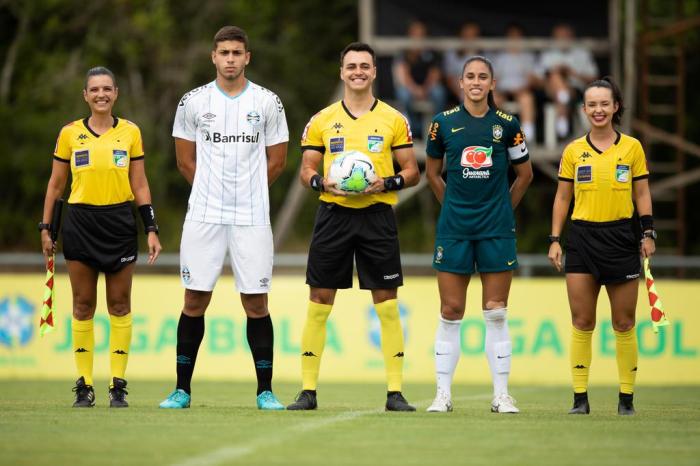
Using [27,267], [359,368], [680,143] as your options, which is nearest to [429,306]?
[359,368]

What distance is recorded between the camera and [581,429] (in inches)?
333

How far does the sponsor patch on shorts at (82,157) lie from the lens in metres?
9.70

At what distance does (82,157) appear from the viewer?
9711mm

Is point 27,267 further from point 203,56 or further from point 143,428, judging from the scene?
point 203,56

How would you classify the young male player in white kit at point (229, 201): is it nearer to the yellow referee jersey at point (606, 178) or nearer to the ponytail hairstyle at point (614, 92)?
the yellow referee jersey at point (606, 178)

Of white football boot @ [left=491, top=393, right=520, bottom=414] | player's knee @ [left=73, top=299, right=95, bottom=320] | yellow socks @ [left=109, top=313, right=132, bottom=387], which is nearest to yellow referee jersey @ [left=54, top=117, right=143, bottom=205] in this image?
player's knee @ [left=73, top=299, right=95, bottom=320]

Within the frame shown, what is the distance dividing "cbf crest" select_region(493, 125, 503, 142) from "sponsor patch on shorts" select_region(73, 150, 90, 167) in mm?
2706

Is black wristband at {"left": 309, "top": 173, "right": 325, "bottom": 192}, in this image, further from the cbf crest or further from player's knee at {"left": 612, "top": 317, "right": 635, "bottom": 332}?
player's knee at {"left": 612, "top": 317, "right": 635, "bottom": 332}

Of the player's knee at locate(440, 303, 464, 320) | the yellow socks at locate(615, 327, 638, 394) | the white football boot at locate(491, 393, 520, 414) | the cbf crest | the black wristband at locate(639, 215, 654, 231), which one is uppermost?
the cbf crest

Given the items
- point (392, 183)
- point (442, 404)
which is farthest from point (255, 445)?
point (392, 183)

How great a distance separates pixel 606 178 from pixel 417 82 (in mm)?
10852

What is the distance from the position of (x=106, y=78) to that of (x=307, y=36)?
2359 centimetres

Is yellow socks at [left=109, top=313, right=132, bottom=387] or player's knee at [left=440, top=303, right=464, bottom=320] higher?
player's knee at [left=440, top=303, right=464, bottom=320]

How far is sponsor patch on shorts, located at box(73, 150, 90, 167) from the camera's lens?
9.70 meters
